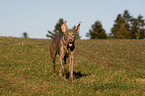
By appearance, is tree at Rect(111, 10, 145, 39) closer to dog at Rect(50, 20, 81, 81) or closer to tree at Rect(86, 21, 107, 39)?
tree at Rect(86, 21, 107, 39)

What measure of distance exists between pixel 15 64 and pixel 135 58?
10.7 metres

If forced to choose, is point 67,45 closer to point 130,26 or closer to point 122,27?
point 122,27

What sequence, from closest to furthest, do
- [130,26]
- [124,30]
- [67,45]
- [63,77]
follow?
1. [67,45]
2. [63,77]
3. [124,30]
4. [130,26]

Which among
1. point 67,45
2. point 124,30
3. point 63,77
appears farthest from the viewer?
point 124,30

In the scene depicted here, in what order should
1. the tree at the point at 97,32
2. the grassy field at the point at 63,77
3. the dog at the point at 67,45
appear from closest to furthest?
the grassy field at the point at 63,77, the dog at the point at 67,45, the tree at the point at 97,32

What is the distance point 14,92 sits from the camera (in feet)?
29.1

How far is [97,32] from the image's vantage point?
80.1 m

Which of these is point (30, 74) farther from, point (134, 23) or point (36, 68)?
point (134, 23)

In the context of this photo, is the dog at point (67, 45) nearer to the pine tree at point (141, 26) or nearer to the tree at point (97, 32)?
Result: the tree at point (97, 32)

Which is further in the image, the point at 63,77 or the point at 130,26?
the point at 130,26

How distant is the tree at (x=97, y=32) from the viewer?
79062mm

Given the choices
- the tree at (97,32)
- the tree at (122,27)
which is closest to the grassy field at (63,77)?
the tree at (122,27)

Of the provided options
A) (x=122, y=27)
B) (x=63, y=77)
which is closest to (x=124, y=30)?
(x=122, y=27)

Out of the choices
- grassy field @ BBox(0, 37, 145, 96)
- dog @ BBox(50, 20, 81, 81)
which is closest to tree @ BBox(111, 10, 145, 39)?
grassy field @ BBox(0, 37, 145, 96)
